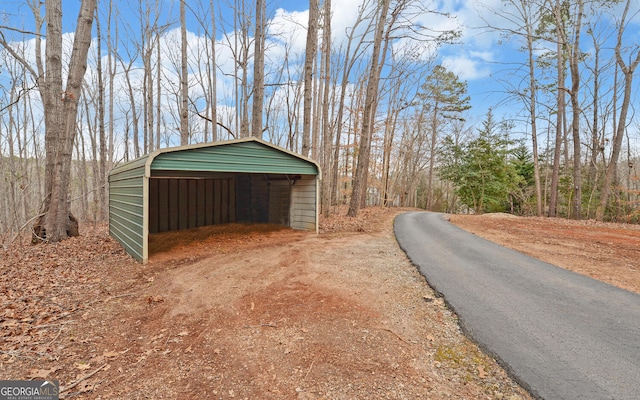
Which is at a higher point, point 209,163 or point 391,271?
point 209,163

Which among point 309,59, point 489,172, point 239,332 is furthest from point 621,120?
point 239,332

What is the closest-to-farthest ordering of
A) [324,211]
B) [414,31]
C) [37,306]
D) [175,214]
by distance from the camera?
[37,306] < [175,214] < [414,31] < [324,211]

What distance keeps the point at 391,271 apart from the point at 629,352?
9.67 feet

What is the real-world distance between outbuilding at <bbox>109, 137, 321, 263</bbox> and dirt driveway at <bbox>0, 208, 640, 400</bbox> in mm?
1725

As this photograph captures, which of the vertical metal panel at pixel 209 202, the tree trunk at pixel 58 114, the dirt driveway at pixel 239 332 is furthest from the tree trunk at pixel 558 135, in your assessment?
the tree trunk at pixel 58 114

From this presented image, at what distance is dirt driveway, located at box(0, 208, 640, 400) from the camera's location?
229 centimetres

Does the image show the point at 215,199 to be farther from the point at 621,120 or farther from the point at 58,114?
the point at 621,120

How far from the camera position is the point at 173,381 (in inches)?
92.4

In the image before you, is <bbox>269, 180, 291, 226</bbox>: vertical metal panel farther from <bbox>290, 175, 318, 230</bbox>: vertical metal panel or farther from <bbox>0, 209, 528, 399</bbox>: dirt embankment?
<bbox>0, 209, 528, 399</bbox>: dirt embankment

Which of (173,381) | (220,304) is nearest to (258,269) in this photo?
(220,304)

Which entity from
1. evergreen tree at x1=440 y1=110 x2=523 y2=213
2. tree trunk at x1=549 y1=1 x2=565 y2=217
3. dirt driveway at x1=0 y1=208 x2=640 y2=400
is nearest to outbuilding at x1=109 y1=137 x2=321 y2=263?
dirt driveway at x1=0 y1=208 x2=640 y2=400

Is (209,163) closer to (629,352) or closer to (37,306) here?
(37,306)

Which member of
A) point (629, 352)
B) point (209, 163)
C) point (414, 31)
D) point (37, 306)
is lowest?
point (37, 306)

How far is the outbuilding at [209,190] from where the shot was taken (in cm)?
603
